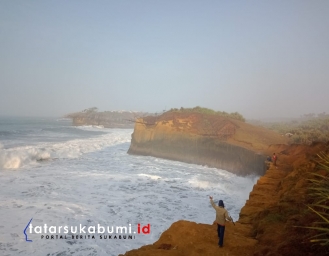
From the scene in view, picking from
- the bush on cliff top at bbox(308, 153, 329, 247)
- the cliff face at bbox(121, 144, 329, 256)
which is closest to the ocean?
the cliff face at bbox(121, 144, 329, 256)

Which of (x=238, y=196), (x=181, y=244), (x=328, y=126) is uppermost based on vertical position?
(x=328, y=126)

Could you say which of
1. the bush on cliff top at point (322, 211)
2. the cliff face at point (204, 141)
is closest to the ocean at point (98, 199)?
the cliff face at point (204, 141)

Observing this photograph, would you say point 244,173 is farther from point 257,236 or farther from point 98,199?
point 257,236

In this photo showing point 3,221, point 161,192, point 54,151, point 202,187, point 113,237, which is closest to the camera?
point 113,237

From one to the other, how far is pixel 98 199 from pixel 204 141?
47.8ft

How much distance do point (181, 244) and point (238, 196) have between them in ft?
33.1

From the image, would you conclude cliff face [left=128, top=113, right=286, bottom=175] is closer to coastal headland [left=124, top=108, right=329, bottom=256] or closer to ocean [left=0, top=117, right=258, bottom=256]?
coastal headland [left=124, top=108, right=329, bottom=256]

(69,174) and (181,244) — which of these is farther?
(69,174)

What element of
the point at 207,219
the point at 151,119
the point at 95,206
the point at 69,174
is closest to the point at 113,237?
the point at 95,206

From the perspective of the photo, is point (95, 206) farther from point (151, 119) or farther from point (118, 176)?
point (151, 119)

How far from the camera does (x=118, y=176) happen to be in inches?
661

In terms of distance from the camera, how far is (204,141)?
23828 mm

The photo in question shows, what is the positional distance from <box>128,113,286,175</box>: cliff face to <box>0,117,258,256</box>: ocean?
5.80 ft

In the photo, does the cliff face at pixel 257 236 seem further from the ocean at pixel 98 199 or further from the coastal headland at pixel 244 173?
the ocean at pixel 98 199
